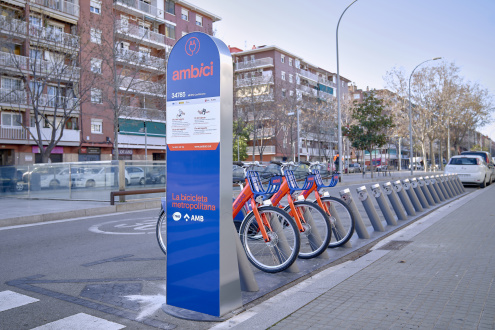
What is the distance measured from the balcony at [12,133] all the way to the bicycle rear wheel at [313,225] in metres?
31.0

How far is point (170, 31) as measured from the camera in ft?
143

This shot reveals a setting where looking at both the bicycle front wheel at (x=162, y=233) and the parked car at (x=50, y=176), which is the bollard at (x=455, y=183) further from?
the parked car at (x=50, y=176)

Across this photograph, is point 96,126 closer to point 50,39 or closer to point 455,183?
point 50,39

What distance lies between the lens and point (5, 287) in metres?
4.70

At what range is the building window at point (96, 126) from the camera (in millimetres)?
36375

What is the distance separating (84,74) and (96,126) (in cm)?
813

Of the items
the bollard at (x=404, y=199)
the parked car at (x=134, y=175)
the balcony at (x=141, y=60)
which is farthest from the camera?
the balcony at (x=141, y=60)

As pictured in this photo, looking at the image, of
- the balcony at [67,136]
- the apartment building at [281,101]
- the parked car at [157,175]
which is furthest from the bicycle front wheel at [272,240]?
the balcony at [67,136]

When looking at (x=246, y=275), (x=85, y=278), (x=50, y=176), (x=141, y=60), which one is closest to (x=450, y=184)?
(x=246, y=275)

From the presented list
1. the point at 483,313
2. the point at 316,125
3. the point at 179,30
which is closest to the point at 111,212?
the point at 483,313

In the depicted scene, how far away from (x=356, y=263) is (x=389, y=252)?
2.93ft

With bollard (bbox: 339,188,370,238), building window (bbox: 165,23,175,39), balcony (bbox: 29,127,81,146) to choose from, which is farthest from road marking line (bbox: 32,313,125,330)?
building window (bbox: 165,23,175,39)

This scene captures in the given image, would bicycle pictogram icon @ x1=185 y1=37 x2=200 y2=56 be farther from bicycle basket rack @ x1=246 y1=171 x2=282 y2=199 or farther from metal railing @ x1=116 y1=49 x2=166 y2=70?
metal railing @ x1=116 y1=49 x2=166 y2=70

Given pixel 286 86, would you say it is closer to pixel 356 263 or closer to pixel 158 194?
pixel 158 194
